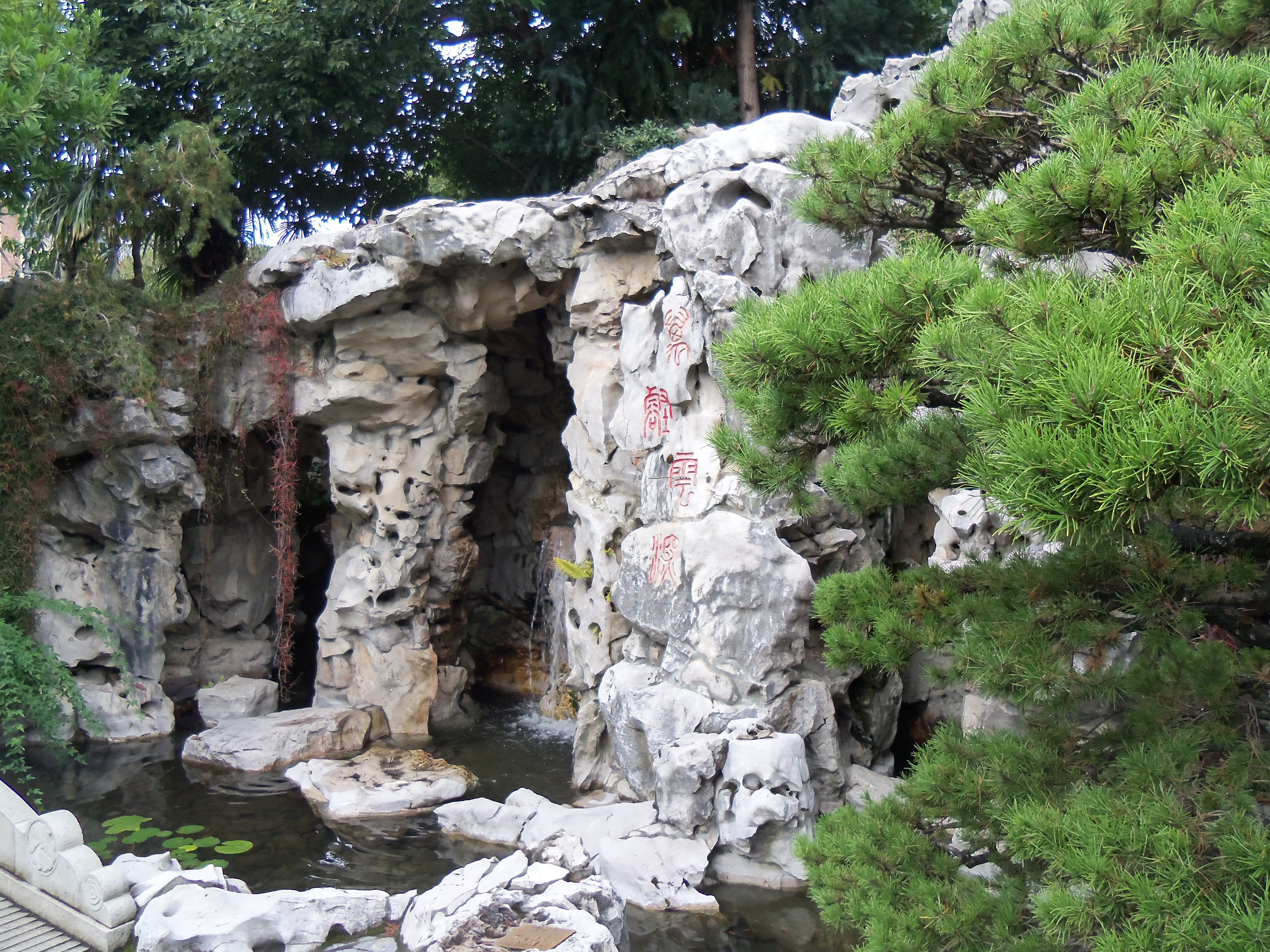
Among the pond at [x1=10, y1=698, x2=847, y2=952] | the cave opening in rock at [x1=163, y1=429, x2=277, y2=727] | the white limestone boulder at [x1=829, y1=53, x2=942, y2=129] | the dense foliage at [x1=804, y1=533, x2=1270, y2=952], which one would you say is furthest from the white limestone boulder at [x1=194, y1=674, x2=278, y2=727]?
the dense foliage at [x1=804, y1=533, x2=1270, y2=952]

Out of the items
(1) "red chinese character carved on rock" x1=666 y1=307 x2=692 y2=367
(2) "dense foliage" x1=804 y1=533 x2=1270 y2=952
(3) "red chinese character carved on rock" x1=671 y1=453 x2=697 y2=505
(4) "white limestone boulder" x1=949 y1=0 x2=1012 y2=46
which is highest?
(4) "white limestone boulder" x1=949 y1=0 x2=1012 y2=46

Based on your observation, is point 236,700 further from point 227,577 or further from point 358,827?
point 358,827

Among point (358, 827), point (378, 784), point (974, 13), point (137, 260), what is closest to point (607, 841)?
point (358, 827)

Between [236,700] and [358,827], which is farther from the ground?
[236,700]

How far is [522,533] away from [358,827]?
4915 mm

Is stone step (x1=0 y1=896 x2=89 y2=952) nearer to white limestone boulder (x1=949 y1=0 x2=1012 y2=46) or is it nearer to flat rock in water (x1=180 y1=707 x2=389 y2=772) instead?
flat rock in water (x1=180 y1=707 x2=389 y2=772)

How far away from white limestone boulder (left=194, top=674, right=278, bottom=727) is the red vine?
0.22 meters

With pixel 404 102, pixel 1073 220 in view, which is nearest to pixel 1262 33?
pixel 1073 220

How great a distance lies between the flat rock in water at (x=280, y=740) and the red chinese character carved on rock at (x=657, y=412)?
411cm

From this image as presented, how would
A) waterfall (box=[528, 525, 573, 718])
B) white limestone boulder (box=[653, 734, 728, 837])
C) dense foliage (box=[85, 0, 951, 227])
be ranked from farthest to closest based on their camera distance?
waterfall (box=[528, 525, 573, 718])
dense foliage (box=[85, 0, 951, 227])
white limestone boulder (box=[653, 734, 728, 837])

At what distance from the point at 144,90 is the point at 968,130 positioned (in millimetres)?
9762

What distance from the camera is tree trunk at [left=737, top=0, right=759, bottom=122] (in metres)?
10.2

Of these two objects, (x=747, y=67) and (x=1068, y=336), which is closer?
(x=1068, y=336)

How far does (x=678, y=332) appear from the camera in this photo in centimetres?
706
